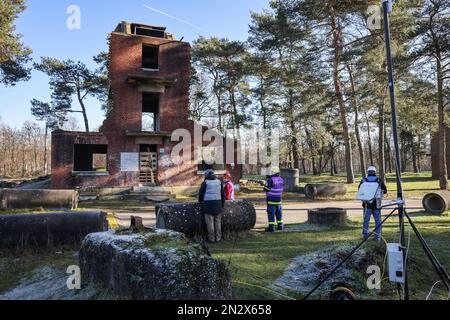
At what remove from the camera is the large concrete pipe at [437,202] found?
13.3 meters

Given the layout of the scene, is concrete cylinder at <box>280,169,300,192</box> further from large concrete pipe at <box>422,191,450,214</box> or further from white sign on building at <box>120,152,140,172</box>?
large concrete pipe at <box>422,191,450,214</box>

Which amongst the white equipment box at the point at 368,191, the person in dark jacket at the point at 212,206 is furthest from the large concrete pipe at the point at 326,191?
the person in dark jacket at the point at 212,206

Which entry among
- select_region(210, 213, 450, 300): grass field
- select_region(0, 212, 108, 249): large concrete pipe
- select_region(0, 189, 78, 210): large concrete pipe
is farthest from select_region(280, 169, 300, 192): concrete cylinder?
select_region(0, 212, 108, 249): large concrete pipe

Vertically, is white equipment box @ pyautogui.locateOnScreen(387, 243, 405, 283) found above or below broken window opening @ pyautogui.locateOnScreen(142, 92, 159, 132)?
below

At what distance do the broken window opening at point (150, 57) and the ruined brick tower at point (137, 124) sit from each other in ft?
0.24

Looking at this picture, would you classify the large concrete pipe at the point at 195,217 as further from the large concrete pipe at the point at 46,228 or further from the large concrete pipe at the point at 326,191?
the large concrete pipe at the point at 326,191

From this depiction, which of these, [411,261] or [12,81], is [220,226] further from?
[12,81]

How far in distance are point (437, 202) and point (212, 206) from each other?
10036 mm

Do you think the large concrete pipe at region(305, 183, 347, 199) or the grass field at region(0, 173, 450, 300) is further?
the large concrete pipe at region(305, 183, 347, 199)

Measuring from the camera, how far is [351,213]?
14.6m

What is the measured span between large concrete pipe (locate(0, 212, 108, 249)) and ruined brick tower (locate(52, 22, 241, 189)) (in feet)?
47.8

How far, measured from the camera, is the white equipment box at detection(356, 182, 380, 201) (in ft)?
24.6
